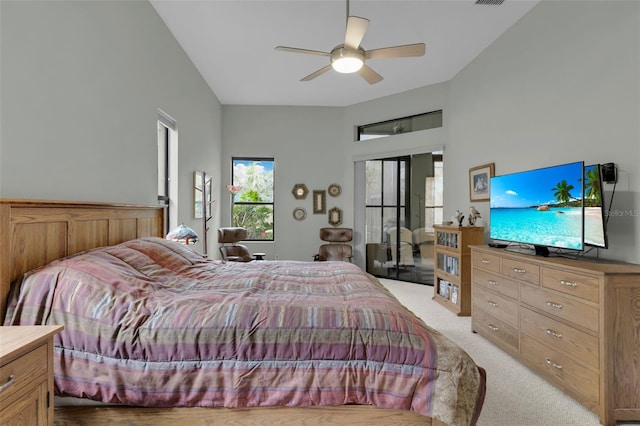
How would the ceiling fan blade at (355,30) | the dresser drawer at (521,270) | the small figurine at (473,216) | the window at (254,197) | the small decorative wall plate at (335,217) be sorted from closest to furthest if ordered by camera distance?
the ceiling fan blade at (355,30), the dresser drawer at (521,270), the small figurine at (473,216), the small decorative wall plate at (335,217), the window at (254,197)

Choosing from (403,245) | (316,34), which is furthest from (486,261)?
(316,34)

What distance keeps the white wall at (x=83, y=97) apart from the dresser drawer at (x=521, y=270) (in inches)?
131

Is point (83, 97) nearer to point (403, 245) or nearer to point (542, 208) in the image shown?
point (542, 208)

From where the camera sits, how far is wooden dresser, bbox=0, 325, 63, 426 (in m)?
0.97

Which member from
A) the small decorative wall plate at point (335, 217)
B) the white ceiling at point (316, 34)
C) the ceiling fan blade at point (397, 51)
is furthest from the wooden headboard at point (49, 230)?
the small decorative wall plate at point (335, 217)

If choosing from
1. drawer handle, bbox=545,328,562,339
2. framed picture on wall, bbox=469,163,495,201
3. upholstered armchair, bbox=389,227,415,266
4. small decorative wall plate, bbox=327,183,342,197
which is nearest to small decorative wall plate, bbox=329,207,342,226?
small decorative wall plate, bbox=327,183,342,197

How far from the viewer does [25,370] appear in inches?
41.4

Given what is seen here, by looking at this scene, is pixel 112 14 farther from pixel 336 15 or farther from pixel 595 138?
pixel 595 138

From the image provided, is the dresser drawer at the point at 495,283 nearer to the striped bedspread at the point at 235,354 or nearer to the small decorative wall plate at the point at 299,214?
the striped bedspread at the point at 235,354

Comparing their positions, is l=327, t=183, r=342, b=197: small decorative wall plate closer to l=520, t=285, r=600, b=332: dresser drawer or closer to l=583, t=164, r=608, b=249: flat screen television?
l=520, t=285, r=600, b=332: dresser drawer

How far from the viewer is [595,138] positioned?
2508 millimetres

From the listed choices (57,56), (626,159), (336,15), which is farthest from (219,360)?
(336,15)

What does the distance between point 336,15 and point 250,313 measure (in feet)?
10.2

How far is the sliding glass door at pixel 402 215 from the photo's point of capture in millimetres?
5332
